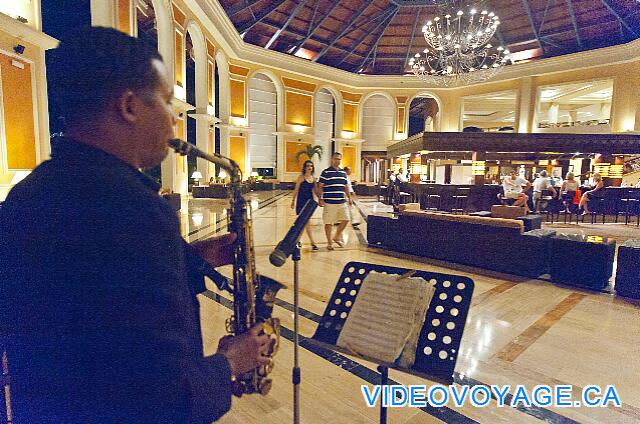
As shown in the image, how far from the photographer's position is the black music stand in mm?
1178

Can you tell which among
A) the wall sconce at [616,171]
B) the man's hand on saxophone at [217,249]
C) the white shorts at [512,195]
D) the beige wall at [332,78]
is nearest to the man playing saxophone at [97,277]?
the man's hand on saxophone at [217,249]

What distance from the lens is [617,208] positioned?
997 cm

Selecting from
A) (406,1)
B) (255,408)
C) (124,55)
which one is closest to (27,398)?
(124,55)

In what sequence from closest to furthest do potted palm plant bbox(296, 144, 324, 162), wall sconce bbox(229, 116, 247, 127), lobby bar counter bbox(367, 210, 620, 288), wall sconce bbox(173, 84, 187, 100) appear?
lobby bar counter bbox(367, 210, 620, 288) → wall sconce bbox(173, 84, 187, 100) → wall sconce bbox(229, 116, 247, 127) → potted palm plant bbox(296, 144, 324, 162)

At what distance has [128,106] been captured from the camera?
0.79 m

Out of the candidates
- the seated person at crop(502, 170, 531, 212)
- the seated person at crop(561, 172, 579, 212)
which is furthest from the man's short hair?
the seated person at crop(561, 172, 579, 212)

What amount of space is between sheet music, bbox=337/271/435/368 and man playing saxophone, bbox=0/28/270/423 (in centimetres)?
56

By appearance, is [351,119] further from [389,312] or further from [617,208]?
[389,312]

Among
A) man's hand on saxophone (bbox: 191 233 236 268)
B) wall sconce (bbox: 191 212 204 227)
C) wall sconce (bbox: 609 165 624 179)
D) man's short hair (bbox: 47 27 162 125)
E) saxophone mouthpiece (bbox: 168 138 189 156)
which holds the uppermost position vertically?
wall sconce (bbox: 609 165 624 179)

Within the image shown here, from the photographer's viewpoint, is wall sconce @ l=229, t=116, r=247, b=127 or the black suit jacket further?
wall sconce @ l=229, t=116, r=247, b=127

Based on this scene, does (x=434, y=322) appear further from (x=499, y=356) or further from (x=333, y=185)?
(x=333, y=185)

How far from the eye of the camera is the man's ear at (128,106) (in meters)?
0.77

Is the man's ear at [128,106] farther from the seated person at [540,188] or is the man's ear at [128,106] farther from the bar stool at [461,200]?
the bar stool at [461,200]

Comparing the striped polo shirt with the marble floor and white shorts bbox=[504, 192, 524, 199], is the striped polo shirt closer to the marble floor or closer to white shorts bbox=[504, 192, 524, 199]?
the marble floor
